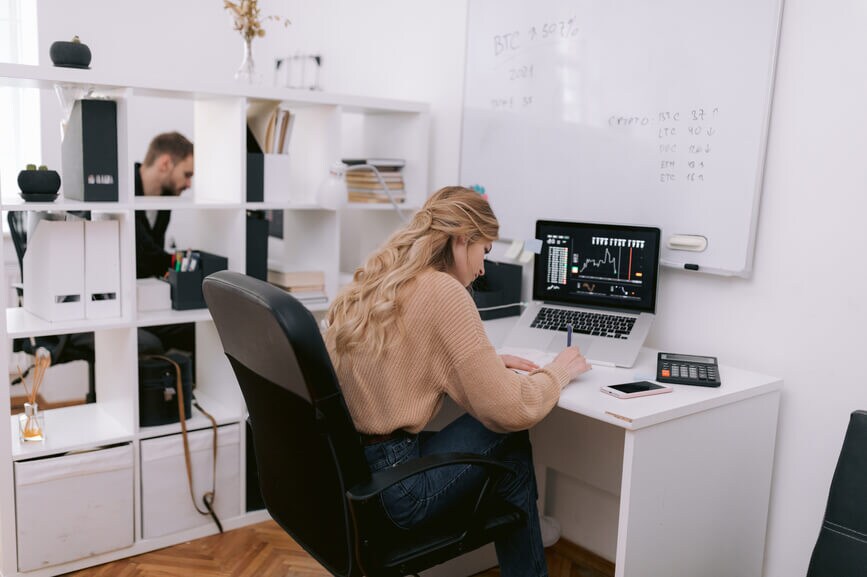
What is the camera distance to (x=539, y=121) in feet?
9.38

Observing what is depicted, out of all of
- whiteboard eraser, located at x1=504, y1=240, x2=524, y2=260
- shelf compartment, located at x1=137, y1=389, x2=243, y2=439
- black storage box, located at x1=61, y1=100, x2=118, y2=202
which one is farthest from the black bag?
whiteboard eraser, located at x1=504, y1=240, x2=524, y2=260

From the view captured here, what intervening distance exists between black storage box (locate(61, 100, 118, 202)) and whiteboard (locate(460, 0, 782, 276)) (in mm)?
1338

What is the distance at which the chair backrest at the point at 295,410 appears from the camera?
4.88ft

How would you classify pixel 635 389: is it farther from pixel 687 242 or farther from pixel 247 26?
pixel 247 26

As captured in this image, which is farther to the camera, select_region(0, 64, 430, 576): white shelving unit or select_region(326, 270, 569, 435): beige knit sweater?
select_region(0, 64, 430, 576): white shelving unit

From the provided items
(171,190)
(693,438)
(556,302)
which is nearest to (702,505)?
(693,438)

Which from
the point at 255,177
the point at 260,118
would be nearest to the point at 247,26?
the point at 260,118

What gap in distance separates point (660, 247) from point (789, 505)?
834mm

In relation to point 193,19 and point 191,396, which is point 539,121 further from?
point 193,19

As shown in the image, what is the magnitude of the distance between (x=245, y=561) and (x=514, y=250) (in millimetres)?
1432

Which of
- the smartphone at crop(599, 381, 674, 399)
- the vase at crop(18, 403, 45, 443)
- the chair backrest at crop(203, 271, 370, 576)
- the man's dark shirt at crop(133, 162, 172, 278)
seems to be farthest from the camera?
the man's dark shirt at crop(133, 162, 172, 278)

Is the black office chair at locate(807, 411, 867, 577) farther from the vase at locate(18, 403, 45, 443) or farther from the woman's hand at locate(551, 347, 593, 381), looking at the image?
the vase at locate(18, 403, 45, 443)

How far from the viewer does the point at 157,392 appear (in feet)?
8.85

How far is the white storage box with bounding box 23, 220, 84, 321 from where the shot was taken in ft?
8.08
